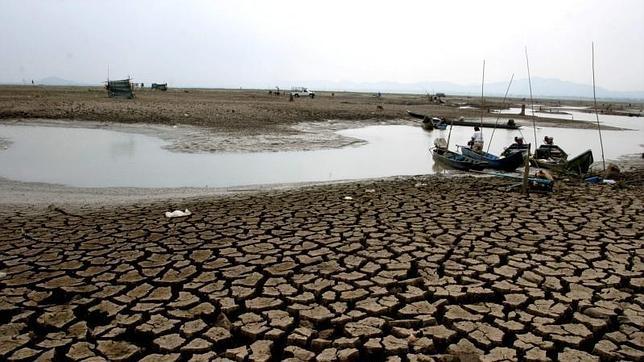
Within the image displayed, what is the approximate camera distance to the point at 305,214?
796 cm

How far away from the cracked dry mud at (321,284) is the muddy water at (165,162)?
3.91 meters

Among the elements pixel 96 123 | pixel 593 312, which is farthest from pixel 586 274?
pixel 96 123

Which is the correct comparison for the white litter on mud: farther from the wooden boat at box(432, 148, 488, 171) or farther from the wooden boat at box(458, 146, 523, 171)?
the wooden boat at box(458, 146, 523, 171)

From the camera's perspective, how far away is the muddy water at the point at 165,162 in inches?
467

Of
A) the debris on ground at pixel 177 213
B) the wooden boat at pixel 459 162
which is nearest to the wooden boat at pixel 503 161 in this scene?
the wooden boat at pixel 459 162

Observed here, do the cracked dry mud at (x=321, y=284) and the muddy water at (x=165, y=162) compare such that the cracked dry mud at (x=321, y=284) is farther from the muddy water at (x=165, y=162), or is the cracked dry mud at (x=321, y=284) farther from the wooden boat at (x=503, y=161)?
the wooden boat at (x=503, y=161)

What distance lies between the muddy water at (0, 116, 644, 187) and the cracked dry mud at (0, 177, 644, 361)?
12.8 feet

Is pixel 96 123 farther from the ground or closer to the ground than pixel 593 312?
farther from the ground

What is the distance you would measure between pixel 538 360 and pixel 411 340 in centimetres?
100

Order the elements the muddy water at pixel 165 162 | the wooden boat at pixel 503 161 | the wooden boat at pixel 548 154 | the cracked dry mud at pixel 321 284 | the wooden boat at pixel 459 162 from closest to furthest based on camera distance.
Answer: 1. the cracked dry mud at pixel 321 284
2. the muddy water at pixel 165 162
3. the wooden boat at pixel 503 161
4. the wooden boat at pixel 459 162
5. the wooden boat at pixel 548 154

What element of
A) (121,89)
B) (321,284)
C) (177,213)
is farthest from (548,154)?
(121,89)

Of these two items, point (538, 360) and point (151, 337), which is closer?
point (538, 360)

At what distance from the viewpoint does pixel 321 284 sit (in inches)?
195

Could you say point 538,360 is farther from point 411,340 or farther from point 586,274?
point 586,274
